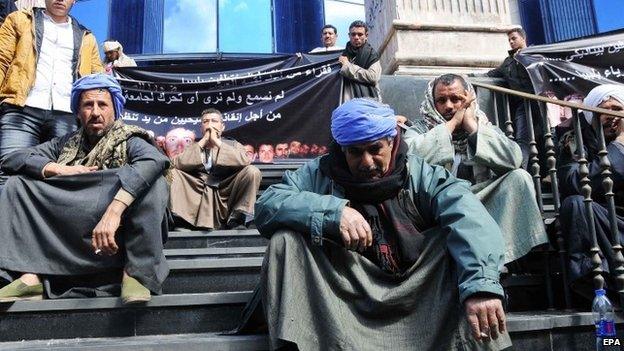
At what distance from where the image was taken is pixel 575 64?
586 centimetres

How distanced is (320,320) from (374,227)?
1.48 feet

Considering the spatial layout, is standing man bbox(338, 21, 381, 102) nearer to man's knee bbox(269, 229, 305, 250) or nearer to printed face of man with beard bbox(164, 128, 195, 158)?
printed face of man with beard bbox(164, 128, 195, 158)

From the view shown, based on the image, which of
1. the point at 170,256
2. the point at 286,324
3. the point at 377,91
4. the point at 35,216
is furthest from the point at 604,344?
the point at 377,91

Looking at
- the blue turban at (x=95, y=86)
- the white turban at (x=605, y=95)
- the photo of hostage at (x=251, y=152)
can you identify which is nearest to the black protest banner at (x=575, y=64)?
the white turban at (x=605, y=95)

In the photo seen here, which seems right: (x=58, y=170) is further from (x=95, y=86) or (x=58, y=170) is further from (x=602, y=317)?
(x=602, y=317)

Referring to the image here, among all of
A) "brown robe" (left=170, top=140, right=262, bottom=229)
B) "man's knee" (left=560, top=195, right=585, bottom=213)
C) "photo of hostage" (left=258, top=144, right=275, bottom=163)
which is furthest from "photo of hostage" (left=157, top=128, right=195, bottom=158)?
"man's knee" (left=560, top=195, right=585, bottom=213)

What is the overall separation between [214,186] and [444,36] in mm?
3652

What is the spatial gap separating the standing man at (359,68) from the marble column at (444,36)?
2.29 ft

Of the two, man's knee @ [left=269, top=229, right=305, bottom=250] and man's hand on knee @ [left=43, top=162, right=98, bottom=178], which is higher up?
man's hand on knee @ [left=43, top=162, right=98, bottom=178]

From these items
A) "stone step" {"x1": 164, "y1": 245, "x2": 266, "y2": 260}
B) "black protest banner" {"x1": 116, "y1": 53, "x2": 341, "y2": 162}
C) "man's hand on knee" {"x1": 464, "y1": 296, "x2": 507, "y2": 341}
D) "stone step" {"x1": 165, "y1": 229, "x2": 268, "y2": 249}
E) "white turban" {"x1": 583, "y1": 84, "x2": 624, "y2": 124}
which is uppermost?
"black protest banner" {"x1": 116, "y1": 53, "x2": 341, "y2": 162}

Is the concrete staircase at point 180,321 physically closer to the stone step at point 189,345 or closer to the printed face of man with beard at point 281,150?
the stone step at point 189,345

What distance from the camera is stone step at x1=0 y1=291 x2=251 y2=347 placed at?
261 cm

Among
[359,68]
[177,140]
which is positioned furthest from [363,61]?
[177,140]

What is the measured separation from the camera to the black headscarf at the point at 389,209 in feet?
7.25
